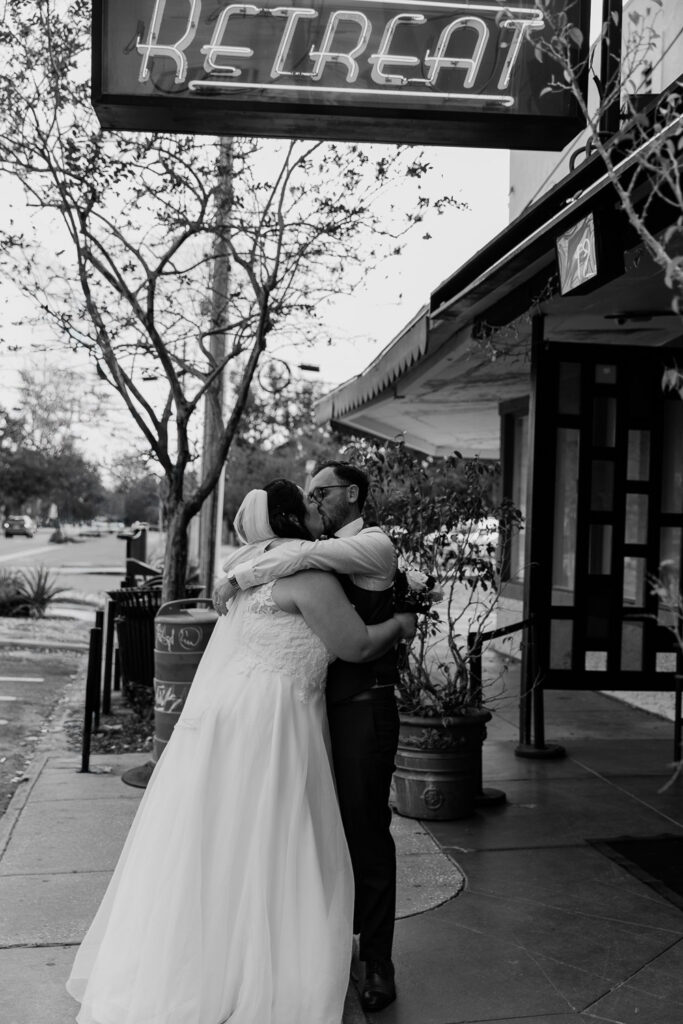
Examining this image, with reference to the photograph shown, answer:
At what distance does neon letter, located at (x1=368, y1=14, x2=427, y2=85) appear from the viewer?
495cm

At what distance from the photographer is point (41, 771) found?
7.05 m

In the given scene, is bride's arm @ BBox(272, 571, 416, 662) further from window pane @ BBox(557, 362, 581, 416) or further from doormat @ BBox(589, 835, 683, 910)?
window pane @ BBox(557, 362, 581, 416)

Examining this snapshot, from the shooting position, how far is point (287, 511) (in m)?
3.67

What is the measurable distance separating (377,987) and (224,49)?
3.99 metres

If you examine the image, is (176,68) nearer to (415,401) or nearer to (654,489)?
(654,489)

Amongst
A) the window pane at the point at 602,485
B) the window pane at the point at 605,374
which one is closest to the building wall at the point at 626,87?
the window pane at the point at 605,374

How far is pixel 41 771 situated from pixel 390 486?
3.03 m

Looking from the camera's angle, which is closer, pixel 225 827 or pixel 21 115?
pixel 225 827

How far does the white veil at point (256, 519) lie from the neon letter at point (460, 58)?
2.44 metres

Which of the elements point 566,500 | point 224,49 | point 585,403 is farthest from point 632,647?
point 224,49

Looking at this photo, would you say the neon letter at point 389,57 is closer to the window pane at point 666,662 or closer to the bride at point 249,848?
the bride at point 249,848

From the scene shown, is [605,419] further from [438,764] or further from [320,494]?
[320,494]

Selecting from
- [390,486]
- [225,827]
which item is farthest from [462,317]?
[225,827]

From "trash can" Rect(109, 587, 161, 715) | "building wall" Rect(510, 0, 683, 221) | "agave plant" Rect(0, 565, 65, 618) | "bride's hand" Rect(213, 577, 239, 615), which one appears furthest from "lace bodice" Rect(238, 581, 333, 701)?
"agave plant" Rect(0, 565, 65, 618)
